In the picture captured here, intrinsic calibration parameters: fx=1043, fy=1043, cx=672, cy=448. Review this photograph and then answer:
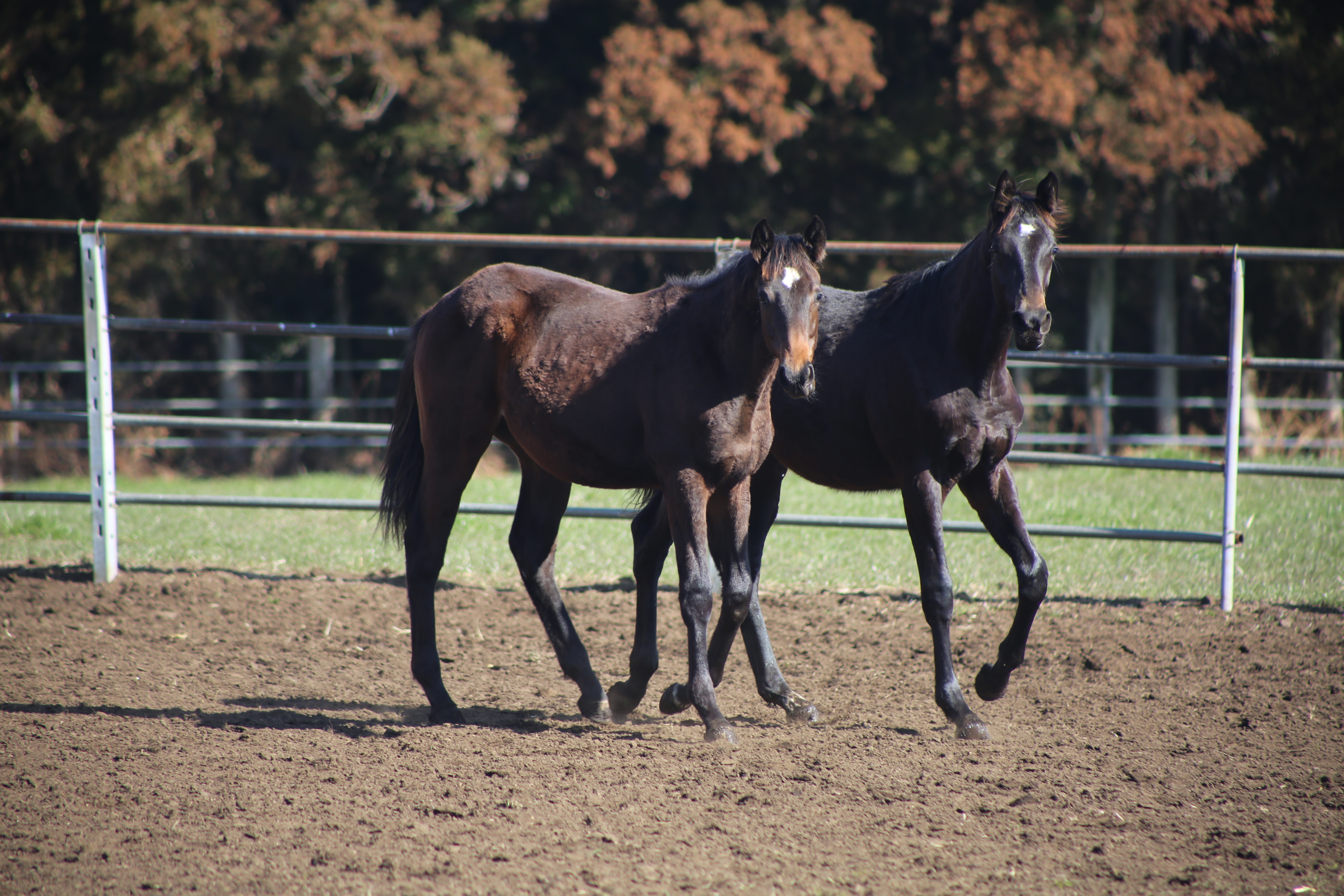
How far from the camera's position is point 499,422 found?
473cm

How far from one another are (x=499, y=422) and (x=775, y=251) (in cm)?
157

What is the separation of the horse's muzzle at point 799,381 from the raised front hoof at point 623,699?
154 centimetres

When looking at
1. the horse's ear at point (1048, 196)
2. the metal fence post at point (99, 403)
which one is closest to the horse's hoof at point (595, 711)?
the horse's ear at point (1048, 196)

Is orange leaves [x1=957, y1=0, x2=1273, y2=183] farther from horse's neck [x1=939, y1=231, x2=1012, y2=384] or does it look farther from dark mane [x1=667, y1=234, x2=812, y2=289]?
dark mane [x1=667, y1=234, x2=812, y2=289]

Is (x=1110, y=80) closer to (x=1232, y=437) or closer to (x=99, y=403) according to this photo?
(x=1232, y=437)

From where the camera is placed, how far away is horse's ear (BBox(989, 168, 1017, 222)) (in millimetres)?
4172

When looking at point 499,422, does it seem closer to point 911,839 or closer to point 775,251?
point 775,251

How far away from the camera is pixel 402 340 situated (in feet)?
20.7

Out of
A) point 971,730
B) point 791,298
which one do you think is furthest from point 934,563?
point 791,298

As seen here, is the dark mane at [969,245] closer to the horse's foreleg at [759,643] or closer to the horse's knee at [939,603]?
the horse's foreleg at [759,643]

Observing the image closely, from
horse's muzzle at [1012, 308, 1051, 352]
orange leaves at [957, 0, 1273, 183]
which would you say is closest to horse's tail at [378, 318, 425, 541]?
horse's muzzle at [1012, 308, 1051, 352]

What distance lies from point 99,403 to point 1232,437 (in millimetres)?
6670

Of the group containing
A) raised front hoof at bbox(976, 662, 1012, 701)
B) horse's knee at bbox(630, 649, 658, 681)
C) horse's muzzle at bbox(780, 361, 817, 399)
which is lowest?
raised front hoof at bbox(976, 662, 1012, 701)

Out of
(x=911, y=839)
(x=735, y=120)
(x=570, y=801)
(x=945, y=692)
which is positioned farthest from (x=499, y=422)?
(x=735, y=120)
